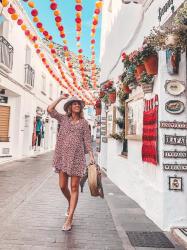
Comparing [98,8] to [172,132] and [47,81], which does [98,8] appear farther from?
[47,81]

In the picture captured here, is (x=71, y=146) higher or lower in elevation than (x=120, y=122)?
lower

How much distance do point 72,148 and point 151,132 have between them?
139 cm

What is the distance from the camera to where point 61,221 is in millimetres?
5137

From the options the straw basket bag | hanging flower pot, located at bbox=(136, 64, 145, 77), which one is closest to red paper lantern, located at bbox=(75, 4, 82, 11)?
hanging flower pot, located at bbox=(136, 64, 145, 77)

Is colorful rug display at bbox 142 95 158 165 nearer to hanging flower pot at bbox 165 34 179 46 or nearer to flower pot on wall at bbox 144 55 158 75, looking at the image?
flower pot on wall at bbox 144 55 158 75

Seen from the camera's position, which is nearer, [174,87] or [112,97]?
[174,87]

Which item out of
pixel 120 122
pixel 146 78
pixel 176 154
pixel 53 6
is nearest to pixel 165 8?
pixel 146 78

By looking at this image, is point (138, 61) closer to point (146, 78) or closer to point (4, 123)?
point (146, 78)

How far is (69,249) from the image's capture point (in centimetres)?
379

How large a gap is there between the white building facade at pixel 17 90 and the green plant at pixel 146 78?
9820 millimetres

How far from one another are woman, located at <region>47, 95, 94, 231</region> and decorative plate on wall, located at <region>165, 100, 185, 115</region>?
50.5 inches

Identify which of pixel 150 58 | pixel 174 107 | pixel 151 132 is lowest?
pixel 151 132

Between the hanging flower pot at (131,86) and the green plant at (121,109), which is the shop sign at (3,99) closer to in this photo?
the green plant at (121,109)

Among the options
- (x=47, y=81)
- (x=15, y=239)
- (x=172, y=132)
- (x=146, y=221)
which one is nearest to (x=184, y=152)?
(x=172, y=132)
